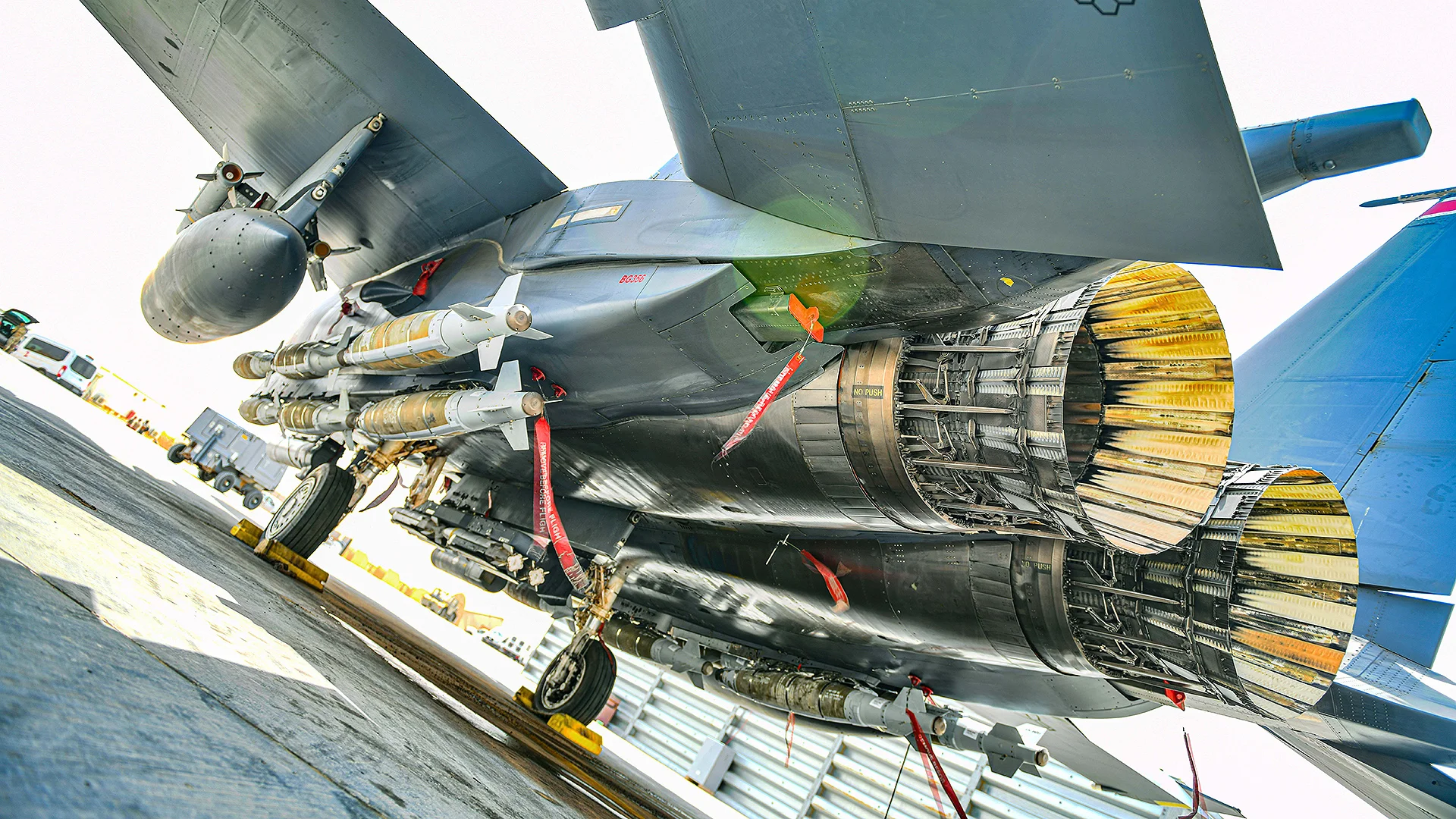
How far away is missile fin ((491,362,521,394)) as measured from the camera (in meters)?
5.07

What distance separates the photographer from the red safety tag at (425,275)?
652 centimetres

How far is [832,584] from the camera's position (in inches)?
226

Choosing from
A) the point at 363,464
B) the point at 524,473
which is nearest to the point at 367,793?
the point at 524,473

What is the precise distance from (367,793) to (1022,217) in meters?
2.92

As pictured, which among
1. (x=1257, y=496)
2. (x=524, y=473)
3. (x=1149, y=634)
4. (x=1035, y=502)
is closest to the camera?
(x=1035, y=502)

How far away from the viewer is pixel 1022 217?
2781 millimetres

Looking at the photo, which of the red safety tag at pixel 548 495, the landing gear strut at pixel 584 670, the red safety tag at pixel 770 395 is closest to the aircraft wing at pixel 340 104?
the red safety tag at pixel 548 495

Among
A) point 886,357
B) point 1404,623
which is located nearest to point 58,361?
point 886,357

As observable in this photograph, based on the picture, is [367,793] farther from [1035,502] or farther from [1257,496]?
[1257,496]

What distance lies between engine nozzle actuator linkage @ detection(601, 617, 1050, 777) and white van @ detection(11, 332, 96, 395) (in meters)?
21.7

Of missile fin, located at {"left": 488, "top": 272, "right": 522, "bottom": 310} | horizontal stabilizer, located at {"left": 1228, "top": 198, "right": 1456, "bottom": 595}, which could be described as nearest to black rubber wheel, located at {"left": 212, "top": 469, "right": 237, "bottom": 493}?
missile fin, located at {"left": 488, "top": 272, "right": 522, "bottom": 310}

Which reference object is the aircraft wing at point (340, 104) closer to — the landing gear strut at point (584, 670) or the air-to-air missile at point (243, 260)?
the air-to-air missile at point (243, 260)

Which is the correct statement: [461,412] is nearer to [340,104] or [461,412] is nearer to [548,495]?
[548,495]

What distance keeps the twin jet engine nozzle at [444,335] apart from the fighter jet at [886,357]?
0.04m
